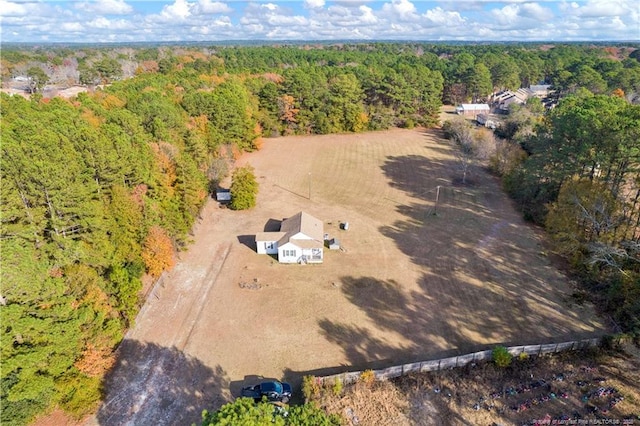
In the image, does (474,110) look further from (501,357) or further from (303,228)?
(501,357)

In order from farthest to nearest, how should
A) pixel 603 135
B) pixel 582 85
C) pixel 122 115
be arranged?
pixel 582 85, pixel 122 115, pixel 603 135

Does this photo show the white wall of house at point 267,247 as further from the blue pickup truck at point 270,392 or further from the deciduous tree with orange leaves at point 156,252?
the blue pickup truck at point 270,392

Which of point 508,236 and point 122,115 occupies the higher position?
point 122,115

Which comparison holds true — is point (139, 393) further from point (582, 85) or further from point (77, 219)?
point (582, 85)

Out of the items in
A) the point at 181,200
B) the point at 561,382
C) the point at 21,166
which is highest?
the point at 21,166

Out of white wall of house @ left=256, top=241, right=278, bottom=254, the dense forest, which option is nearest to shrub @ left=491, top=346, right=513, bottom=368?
the dense forest

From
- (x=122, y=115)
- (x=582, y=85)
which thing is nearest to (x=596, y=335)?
(x=122, y=115)
